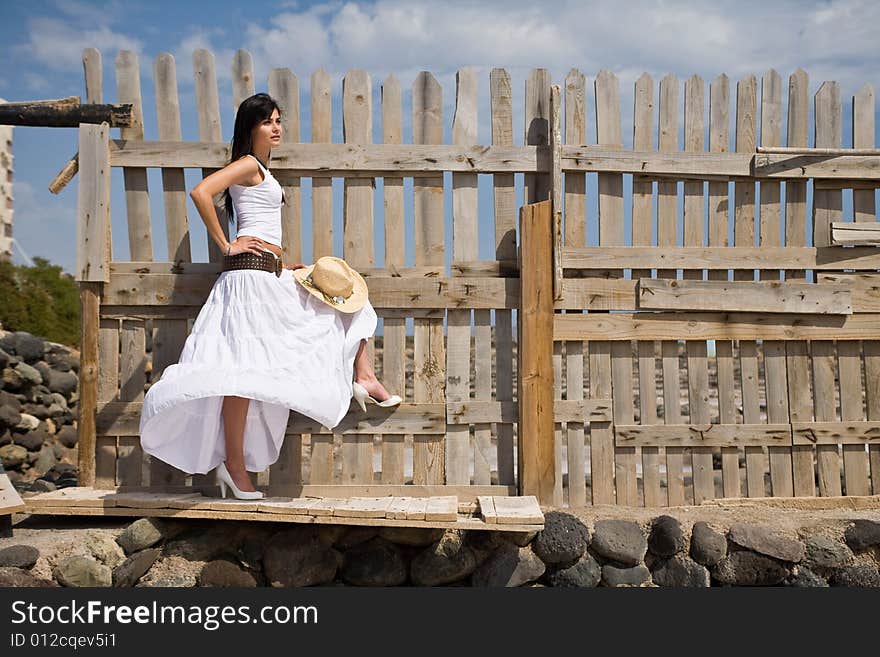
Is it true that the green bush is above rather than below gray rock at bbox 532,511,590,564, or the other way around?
above

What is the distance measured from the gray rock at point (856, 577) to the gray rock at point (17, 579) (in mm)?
4525

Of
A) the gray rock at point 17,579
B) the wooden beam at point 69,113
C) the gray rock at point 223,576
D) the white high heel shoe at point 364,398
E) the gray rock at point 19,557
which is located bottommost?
the gray rock at point 223,576

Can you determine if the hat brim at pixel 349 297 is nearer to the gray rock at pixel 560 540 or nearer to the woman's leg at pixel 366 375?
the woman's leg at pixel 366 375

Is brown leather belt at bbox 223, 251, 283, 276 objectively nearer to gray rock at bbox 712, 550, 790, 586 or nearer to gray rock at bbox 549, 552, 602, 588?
gray rock at bbox 549, 552, 602, 588

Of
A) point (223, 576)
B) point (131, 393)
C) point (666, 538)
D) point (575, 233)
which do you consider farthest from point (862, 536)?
point (131, 393)

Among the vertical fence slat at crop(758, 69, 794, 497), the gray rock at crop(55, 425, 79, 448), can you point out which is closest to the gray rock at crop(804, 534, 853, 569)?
the vertical fence slat at crop(758, 69, 794, 497)

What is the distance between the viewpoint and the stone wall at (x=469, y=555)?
4.23 m

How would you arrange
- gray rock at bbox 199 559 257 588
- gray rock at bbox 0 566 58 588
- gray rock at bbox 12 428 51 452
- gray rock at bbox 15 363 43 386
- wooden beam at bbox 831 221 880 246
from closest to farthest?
gray rock at bbox 0 566 58 588 < gray rock at bbox 199 559 257 588 < wooden beam at bbox 831 221 880 246 < gray rock at bbox 12 428 51 452 < gray rock at bbox 15 363 43 386

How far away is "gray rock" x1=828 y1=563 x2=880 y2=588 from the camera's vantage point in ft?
16.0

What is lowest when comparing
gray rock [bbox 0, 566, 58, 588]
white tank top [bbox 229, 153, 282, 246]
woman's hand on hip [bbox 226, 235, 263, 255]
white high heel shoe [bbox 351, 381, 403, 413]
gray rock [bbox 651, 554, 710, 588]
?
gray rock [bbox 651, 554, 710, 588]

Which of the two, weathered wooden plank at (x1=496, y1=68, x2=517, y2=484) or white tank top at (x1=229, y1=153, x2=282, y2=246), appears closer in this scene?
white tank top at (x1=229, y1=153, x2=282, y2=246)

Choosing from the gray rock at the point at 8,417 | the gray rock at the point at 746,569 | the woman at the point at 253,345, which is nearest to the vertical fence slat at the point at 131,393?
the woman at the point at 253,345

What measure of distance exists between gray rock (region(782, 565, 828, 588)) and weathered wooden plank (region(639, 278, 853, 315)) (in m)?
1.65

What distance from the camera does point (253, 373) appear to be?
13.7 ft
